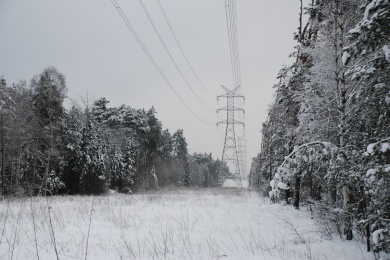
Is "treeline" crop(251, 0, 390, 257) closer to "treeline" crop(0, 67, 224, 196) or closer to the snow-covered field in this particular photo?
the snow-covered field

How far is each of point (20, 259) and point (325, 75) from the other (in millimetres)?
8825

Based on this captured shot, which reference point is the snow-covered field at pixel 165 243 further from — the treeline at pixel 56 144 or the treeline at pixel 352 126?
the treeline at pixel 56 144

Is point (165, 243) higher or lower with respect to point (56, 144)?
lower

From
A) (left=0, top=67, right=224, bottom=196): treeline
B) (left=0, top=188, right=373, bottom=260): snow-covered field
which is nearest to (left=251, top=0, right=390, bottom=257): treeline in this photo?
(left=0, top=188, right=373, bottom=260): snow-covered field

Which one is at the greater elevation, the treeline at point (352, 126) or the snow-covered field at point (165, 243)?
the treeline at point (352, 126)

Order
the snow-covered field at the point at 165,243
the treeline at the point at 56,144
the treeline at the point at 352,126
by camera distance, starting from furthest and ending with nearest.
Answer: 1. the treeline at the point at 56,144
2. the snow-covered field at the point at 165,243
3. the treeline at the point at 352,126

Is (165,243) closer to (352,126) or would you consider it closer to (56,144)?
(352,126)

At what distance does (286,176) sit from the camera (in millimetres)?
5734

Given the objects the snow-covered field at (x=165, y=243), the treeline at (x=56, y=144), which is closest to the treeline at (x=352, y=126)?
the snow-covered field at (x=165, y=243)

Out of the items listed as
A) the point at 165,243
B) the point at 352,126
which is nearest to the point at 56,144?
the point at 165,243

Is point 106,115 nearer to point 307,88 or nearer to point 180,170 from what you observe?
point 180,170

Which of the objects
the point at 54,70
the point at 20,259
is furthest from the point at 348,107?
the point at 54,70

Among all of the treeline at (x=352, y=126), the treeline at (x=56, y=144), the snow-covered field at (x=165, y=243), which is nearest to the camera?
the treeline at (x=352, y=126)

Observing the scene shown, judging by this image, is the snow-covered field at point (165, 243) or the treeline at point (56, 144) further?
the treeline at point (56, 144)
